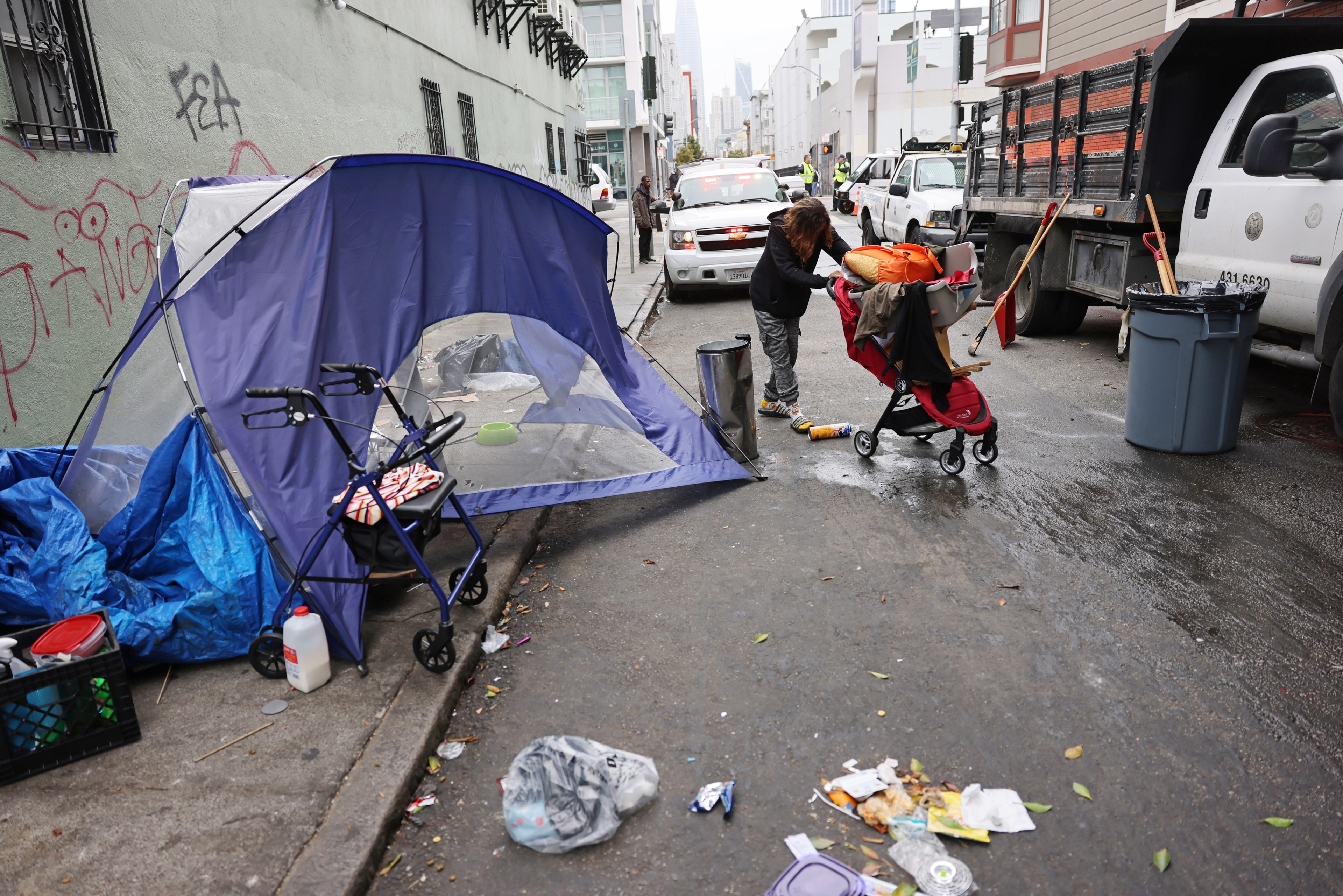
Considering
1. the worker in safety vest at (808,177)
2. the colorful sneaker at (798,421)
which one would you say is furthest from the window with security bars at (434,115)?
the worker in safety vest at (808,177)

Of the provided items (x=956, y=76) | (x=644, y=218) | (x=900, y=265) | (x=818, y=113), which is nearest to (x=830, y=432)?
(x=900, y=265)

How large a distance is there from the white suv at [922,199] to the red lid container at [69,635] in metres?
12.8

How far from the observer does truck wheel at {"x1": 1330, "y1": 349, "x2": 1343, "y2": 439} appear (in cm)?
557

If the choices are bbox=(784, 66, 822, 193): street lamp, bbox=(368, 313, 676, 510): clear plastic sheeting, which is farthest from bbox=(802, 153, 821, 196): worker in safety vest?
bbox=(784, 66, 822, 193): street lamp

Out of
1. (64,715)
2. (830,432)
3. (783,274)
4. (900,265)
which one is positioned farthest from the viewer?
(830,432)

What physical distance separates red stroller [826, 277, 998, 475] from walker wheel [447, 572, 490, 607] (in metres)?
2.97

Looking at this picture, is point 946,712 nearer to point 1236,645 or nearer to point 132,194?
point 1236,645

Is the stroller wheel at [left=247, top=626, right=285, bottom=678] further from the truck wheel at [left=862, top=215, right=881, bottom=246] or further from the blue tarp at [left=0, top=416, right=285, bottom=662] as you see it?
the truck wheel at [left=862, top=215, right=881, bottom=246]

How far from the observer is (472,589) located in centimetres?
421

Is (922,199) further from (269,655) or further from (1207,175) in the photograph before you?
(269,655)

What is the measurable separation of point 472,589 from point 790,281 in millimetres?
3377

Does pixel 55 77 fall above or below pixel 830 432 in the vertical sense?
above

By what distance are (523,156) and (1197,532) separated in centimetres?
1730

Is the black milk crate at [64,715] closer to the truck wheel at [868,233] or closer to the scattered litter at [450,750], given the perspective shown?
the scattered litter at [450,750]
